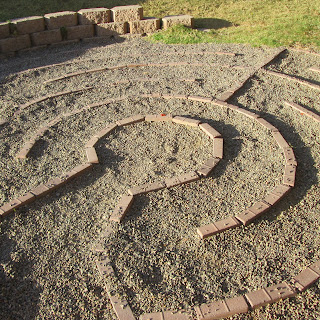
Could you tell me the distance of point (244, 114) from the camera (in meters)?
5.42

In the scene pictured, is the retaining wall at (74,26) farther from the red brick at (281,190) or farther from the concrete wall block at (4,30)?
the red brick at (281,190)

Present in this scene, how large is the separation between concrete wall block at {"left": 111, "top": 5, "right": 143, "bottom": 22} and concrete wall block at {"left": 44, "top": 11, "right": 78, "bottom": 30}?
0.89 m

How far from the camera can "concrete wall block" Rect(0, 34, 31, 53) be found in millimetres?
Result: 8008

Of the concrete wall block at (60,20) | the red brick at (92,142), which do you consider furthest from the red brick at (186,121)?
the concrete wall block at (60,20)

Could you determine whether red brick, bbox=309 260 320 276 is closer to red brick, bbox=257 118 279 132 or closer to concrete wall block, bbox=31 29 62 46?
red brick, bbox=257 118 279 132

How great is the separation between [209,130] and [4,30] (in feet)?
17.7

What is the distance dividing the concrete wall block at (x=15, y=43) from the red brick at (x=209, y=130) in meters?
5.07

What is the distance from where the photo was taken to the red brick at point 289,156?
4410mm

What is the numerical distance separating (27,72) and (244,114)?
4.14 metres

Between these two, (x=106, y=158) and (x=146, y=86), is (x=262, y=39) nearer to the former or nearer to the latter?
(x=146, y=86)

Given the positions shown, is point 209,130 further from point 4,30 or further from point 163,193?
point 4,30

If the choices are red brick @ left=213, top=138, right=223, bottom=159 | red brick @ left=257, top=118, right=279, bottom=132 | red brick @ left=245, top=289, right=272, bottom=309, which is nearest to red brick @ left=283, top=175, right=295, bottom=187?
red brick @ left=213, top=138, right=223, bottom=159

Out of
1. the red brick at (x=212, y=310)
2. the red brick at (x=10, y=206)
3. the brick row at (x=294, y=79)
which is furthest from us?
the brick row at (x=294, y=79)

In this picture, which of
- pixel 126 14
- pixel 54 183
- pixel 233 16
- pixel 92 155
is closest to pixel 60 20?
pixel 126 14
